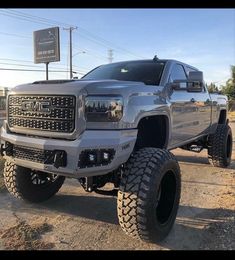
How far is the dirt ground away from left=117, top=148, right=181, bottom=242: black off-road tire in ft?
0.56

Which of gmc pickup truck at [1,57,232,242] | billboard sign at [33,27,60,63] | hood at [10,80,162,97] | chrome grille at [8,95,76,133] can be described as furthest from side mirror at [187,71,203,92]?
billboard sign at [33,27,60,63]

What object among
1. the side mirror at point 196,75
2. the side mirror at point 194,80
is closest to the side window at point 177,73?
the side mirror at point 194,80

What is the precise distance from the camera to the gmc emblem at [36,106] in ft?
13.8

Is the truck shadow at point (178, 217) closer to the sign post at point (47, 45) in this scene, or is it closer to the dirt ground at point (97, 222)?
the dirt ground at point (97, 222)

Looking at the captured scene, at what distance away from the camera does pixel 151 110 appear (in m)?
4.69

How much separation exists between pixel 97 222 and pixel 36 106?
1.63 metres

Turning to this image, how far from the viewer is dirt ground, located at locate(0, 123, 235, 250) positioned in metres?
4.18

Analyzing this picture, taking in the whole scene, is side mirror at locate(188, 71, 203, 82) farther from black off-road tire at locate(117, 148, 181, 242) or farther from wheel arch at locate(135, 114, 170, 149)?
black off-road tire at locate(117, 148, 181, 242)

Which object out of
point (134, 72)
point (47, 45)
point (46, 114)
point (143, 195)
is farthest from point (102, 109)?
point (47, 45)

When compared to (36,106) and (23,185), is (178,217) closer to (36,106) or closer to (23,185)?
(23,185)

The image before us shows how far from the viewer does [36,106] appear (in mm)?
4320

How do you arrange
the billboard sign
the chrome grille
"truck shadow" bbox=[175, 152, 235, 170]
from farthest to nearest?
the billboard sign < "truck shadow" bbox=[175, 152, 235, 170] < the chrome grille

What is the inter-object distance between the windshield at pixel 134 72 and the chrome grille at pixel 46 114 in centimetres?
160
